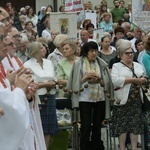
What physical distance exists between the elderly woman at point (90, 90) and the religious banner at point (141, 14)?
2.03m

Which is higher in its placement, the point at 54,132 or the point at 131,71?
the point at 131,71

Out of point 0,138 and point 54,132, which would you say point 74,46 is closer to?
point 54,132

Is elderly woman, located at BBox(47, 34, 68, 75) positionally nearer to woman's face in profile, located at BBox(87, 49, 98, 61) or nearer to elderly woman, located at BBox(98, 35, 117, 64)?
elderly woman, located at BBox(98, 35, 117, 64)

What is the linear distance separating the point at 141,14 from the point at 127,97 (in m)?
Answer: 2.58

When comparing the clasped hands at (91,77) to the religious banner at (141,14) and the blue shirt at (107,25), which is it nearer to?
the religious banner at (141,14)

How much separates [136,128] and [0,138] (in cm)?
474

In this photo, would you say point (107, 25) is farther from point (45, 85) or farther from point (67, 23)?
Result: point (45, 85)

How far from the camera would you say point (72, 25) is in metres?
14.5

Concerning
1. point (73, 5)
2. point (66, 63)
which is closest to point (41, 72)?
point (66, 63)

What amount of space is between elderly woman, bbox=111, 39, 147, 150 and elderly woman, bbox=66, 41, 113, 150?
0.62 feet

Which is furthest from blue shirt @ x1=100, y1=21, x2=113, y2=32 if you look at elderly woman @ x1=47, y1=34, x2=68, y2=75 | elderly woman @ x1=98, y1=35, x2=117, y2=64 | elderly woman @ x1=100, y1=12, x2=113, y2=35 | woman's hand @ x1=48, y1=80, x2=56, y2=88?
woman's hand @ x1=48, y1=80, x2=56, y2=88

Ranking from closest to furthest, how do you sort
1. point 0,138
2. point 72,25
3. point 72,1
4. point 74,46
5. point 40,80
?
point 0,138 → point 40,80 → point 74,46 → point 72,25 → point 72,1

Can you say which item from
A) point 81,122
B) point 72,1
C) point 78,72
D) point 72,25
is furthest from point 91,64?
point 72,1

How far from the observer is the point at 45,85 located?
970cm
